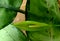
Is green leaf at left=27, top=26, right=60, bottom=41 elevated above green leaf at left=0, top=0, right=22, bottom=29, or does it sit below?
below

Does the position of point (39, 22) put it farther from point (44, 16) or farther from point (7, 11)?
point (7, 11)

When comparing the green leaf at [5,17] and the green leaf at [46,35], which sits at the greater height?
the green leaf at [5,17]

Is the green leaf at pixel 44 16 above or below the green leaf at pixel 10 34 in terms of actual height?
above

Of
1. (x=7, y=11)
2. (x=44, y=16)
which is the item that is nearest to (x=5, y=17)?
(x=7, y=11)
